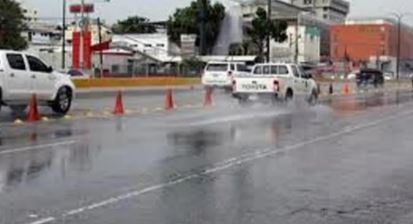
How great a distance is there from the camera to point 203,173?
12.5 m

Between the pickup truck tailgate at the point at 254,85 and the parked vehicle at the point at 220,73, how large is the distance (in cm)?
1496

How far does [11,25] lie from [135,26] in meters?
78.2

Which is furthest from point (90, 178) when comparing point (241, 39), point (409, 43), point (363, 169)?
point (409, 43)

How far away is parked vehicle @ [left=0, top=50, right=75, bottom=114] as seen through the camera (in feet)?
78.7

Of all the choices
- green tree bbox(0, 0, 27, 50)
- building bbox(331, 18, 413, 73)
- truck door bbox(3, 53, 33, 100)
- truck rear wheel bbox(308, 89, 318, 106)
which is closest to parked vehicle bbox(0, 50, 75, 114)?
truck door bbox(3, 53, 33, 100)

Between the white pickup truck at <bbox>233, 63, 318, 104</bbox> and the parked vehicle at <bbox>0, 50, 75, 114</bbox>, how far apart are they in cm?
930

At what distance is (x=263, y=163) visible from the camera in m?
14.0

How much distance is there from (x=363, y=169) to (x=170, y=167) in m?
3.03

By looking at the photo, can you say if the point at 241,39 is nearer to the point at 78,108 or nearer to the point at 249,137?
the point at 78,108

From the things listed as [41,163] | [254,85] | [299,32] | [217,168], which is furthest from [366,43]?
[41,163]

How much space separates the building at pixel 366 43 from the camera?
534ft

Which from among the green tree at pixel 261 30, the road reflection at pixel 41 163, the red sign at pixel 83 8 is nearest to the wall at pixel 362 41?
the green tree at pixel 261 30

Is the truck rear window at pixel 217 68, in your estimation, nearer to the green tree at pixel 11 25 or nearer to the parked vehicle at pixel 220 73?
the parked vehicle at pixel 220 73

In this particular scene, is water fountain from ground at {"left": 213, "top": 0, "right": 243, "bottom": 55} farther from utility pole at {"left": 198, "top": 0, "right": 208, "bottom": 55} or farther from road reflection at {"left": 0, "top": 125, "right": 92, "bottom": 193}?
road reflection at {"left": 0, "top": 125, "right": 92, "bottom": 193}
